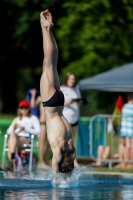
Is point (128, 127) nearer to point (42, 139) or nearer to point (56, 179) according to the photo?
point (42, 139)

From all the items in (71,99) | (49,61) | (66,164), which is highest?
(49,61)

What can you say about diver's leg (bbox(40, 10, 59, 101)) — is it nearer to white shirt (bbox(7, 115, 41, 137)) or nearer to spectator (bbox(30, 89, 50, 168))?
white shirt (bbox(7, 115, 41, 137))

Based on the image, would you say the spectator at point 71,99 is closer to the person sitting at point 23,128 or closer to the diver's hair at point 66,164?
the person sitting at point 23,128

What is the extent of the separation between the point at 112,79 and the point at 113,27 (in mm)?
10941

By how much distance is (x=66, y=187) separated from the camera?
11305 millimetres

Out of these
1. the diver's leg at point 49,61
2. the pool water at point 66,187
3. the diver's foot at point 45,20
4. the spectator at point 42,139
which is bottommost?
the pool water at point 66,187

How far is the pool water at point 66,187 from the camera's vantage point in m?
9.99

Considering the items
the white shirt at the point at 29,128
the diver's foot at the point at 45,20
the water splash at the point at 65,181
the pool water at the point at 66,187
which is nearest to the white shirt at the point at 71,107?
the white shirt at the point at 29,128

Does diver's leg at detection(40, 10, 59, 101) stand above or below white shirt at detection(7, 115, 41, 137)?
above

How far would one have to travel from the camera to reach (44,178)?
42.5 ft

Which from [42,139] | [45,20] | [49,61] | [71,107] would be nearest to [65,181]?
[49,61]

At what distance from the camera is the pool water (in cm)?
999

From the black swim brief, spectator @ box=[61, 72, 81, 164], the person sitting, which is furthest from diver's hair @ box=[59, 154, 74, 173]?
spectator @ box=[61, 72, 81, 164]

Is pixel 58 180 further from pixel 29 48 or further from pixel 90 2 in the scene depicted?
pixel 29 48
